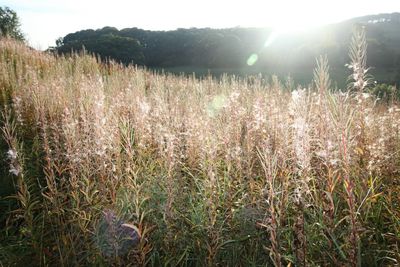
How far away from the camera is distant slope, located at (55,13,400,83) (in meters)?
41.6

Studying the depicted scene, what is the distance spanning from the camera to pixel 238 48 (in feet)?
173

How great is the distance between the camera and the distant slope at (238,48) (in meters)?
41.6

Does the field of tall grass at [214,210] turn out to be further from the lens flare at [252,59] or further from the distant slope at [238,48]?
the lens flare at [252,59]

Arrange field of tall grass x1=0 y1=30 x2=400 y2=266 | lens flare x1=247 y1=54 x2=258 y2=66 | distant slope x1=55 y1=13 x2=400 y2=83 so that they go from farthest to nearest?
1. lens flare x1=247 y1=54 x2=258 y2=66
2. distant slope x1=55 y1=13 x2=400 y2=83
3. field of tall grass x1=0 y1=30 x2=400 y2=266

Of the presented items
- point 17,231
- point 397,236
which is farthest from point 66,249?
point 397,236

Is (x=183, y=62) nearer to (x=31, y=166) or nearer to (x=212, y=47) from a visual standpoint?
(x=212, y=47)

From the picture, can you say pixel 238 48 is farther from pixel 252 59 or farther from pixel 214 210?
pixel 214 210

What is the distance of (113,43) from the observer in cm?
4628

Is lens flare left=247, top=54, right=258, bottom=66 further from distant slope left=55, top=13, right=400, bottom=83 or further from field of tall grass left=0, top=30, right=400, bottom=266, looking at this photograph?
field of tall grass left=0, top=30, right=400, bottom=266

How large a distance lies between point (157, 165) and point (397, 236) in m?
2.67

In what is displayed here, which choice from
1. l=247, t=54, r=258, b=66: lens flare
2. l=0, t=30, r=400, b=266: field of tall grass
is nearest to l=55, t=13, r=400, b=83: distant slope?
l=247, t=54, r=258, b=66: lens flare

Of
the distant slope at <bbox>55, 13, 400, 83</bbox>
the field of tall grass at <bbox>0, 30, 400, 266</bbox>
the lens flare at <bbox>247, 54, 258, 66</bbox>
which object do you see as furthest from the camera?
the lens flare at <bbox>247, 54, 258, 66</bbox>

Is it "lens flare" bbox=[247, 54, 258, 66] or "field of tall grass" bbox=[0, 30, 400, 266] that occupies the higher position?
"lens flare" bbox=[247, 54, 258, 66]

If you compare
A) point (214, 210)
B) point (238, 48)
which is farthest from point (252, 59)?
point (214, 210)
